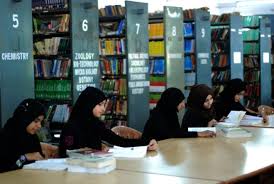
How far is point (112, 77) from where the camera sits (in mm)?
8391

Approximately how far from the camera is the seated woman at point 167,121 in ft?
16.0

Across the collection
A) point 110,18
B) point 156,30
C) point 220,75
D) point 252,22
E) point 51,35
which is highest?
point 252,22

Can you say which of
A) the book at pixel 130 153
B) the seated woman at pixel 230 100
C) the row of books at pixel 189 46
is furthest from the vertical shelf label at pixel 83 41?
the book at pixel 130 153

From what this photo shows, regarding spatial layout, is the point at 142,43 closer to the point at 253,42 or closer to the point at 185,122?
the point at 185,122

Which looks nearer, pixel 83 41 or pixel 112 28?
pixel 83 41

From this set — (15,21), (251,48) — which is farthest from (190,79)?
(15,21)

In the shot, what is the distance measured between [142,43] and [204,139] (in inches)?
138

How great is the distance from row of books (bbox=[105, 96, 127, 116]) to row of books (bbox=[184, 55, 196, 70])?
1733 millimetres

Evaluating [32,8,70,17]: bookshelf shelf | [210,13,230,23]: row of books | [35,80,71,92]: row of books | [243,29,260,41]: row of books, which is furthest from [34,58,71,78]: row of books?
[243,29,260,41]: row of books

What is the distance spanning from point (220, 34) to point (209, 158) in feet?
23.0

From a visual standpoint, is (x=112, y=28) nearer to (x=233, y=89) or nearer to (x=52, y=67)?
(x=52, y=67)

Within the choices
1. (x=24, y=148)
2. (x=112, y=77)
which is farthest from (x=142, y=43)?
(x=24, y=148)

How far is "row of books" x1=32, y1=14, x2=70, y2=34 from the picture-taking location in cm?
716

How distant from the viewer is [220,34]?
1038 cm
